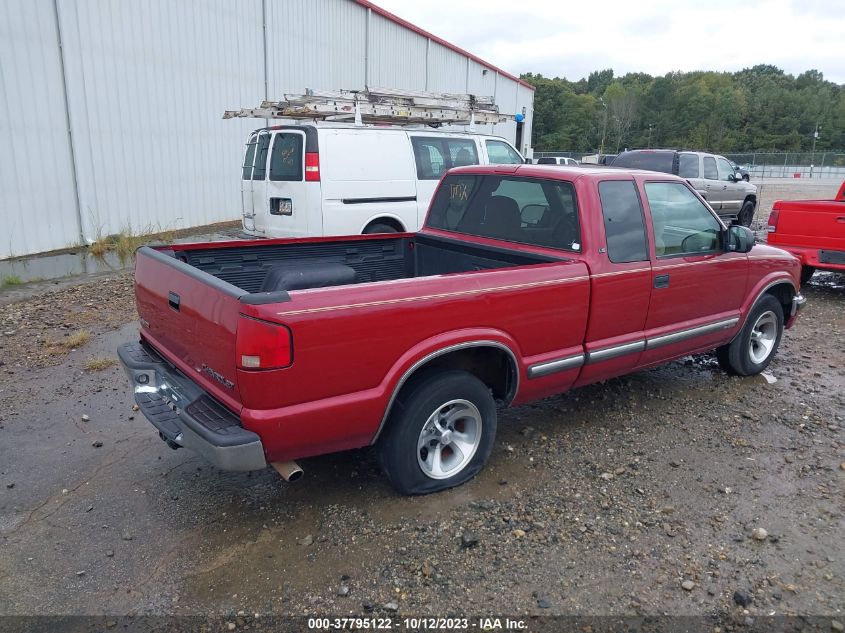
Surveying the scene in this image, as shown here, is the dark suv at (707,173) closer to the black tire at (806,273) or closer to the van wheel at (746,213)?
the van wheel at (746,213)

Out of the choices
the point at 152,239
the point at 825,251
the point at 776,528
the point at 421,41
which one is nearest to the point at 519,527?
the point at 776,528

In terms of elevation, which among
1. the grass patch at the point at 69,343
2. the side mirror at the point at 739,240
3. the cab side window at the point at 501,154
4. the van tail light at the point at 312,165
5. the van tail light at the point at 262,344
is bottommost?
the grass patch at the point at 69,343

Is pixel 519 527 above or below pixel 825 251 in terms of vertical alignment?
below

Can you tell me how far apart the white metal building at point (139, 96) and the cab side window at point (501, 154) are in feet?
22.3

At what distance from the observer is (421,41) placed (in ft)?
70.3

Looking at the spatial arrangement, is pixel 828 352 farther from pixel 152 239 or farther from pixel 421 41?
pixel 421 41

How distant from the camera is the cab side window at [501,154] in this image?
33.8 feet

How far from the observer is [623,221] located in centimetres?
425

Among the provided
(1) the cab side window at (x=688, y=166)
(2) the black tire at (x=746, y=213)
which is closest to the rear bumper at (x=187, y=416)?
(1) the cab side window at (x=688, y=166)

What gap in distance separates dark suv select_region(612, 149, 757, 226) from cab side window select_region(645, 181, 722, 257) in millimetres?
9094

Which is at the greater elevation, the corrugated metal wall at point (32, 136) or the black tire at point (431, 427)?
the corrugated metal wall at point (32, 136)

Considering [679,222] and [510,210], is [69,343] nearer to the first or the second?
[510,210]

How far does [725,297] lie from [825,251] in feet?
15.1

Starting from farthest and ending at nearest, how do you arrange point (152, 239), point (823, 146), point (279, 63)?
point (823, 146) → point (279, 63) → point (152, 239)
